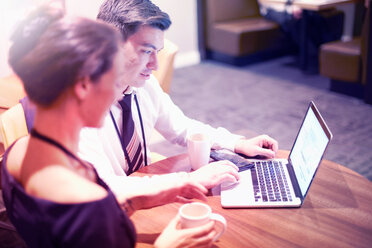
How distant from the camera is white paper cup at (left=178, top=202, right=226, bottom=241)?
0.90 m

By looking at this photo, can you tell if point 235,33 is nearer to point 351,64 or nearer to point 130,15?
point 351,64

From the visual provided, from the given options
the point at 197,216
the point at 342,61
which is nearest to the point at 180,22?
the point at 342,61

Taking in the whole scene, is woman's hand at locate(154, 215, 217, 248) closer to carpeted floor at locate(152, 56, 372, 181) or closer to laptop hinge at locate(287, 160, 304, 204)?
laptop hinge at locate(287, 160, 304, 204)

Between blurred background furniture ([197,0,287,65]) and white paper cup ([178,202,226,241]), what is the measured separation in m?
4.33

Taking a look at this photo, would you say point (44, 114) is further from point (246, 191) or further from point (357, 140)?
point (357, 140)

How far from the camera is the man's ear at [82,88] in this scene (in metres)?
0.74

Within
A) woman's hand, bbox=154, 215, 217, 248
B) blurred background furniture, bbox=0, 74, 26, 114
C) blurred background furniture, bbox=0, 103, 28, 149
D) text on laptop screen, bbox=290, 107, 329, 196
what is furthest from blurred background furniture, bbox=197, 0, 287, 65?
woman's hand, bbox=154, 215, 217, 248

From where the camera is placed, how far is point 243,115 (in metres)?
3.72

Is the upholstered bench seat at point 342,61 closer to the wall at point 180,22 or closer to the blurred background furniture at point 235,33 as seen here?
the blurred background furniture at point 235,33

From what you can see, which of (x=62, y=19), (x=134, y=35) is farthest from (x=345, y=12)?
(x=62, y=19)

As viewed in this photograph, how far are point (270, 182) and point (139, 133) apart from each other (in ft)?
1.84

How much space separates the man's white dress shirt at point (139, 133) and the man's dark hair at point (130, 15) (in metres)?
0.25

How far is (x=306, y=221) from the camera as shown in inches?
42.9

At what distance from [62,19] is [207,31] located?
4.88 meters
